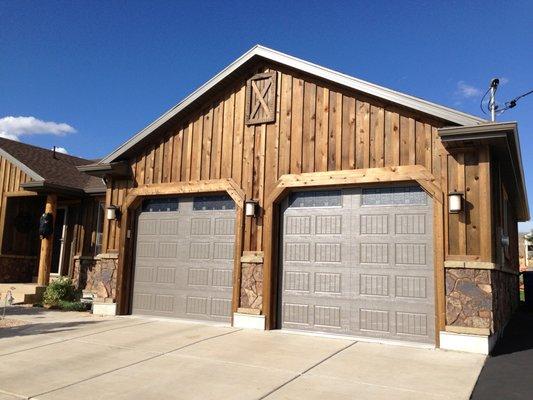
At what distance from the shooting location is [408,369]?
5988mm

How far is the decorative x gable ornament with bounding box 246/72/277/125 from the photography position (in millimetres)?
9387

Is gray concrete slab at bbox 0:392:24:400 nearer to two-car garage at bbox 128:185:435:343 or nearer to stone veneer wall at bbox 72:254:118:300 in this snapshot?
two-car garage at bbox 128:185:435:343

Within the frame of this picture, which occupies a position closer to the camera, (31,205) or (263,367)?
(263,367)

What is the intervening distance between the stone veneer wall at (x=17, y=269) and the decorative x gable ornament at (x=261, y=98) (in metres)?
10.1

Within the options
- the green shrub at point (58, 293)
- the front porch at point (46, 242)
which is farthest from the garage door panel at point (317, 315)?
the front porch at point (46, 242)

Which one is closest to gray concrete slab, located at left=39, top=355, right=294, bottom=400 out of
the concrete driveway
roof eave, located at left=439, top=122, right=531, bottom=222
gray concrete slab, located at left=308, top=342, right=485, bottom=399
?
the concrete driveway

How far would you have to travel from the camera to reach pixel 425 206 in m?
7.78

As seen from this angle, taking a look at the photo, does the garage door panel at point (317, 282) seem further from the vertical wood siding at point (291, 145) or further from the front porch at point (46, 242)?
the front porch at point (46, 242)

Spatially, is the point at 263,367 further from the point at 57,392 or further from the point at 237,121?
the point at 237,121

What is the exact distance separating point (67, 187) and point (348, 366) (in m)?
10.6

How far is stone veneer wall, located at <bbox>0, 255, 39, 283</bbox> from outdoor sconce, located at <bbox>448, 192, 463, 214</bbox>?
531 inches

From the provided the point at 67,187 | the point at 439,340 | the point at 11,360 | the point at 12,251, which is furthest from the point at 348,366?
the point at 12,251

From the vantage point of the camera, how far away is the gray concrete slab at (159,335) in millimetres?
7320

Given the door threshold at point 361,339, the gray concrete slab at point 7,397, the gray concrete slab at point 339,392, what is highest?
the door threshold at point 361,339
